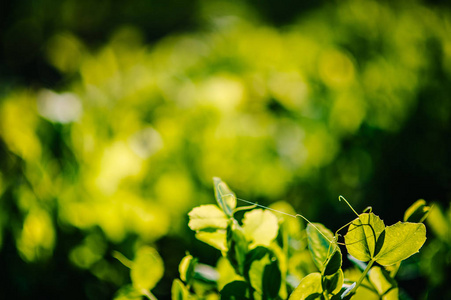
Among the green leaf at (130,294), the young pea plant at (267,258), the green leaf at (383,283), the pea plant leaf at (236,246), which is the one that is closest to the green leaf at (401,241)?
the young pea plant at (267,258)

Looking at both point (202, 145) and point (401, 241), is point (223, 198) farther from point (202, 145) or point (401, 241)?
point (202, 145)

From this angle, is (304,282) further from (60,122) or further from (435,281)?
(60,122)

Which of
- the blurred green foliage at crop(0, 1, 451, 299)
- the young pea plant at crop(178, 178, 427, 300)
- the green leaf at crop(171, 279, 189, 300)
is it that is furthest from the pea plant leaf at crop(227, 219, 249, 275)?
the blurred green foliage at crop(0, 1, 451, 299)

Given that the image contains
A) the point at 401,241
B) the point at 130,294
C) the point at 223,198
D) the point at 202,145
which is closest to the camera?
the point at 401,241

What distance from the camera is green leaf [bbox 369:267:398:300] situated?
62 cm

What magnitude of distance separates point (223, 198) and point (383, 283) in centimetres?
34

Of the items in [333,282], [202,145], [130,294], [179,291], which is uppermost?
[333,282]

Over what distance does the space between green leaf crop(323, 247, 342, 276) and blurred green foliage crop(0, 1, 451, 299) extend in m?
0.44

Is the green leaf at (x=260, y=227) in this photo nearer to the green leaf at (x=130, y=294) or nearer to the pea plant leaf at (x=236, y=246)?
the pea plant leaf at (x=236, y=246)

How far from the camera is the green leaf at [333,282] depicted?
0.54 meters

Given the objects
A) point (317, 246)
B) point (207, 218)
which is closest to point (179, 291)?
point (207, 218)

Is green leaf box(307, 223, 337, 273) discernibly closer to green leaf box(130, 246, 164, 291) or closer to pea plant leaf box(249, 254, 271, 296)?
pea plant leaf box(249, 254, 271, 296)

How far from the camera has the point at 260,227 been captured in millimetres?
643

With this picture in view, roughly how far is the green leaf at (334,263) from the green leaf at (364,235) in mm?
21
